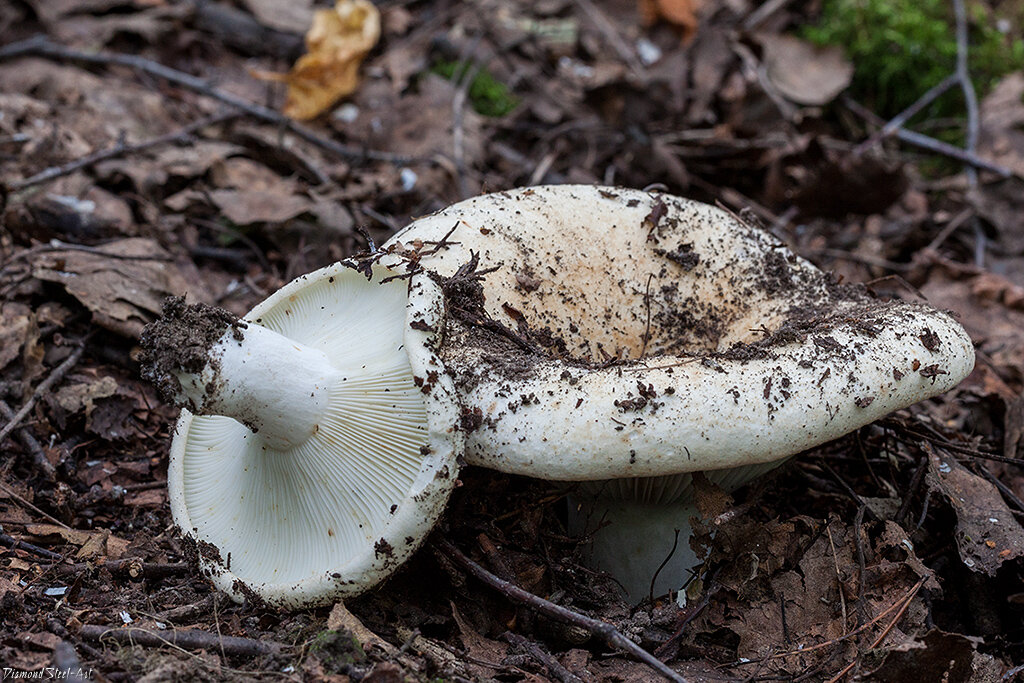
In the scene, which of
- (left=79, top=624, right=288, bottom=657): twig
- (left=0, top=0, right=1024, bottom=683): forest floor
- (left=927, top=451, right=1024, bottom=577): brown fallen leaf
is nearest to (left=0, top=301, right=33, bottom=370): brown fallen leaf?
(left=0, top=0, right=1024, bottom=683): forest floor

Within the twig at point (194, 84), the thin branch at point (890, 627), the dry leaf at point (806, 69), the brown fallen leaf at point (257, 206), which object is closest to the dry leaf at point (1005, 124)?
the dry leaf at point (806, 69)

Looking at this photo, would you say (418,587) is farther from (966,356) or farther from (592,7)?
(592,7)

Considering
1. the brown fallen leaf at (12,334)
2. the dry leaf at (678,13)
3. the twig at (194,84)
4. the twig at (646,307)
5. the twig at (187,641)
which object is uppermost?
the twig at (646,307)

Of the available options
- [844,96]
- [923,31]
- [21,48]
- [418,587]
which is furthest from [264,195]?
[923,31]

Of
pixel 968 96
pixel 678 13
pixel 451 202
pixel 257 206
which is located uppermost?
pixel 968 96

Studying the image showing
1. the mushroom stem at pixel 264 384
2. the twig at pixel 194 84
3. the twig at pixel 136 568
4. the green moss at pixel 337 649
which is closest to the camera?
the green moss at pixel 337 649

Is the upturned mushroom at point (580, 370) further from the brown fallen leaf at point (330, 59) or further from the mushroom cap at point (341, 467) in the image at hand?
the brown fallen leaf at point (330, 59)

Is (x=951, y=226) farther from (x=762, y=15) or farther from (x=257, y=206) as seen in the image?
(x=257, y=206)

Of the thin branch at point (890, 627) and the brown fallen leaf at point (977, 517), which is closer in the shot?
the thin branch at point (890, 627)

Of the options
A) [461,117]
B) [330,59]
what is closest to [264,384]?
[461,117]
